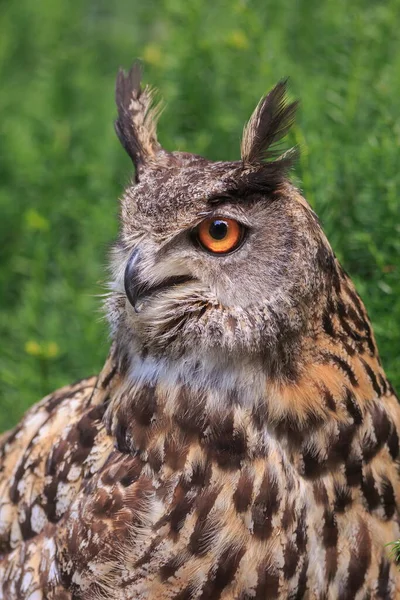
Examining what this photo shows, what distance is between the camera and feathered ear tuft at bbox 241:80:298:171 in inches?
92.0

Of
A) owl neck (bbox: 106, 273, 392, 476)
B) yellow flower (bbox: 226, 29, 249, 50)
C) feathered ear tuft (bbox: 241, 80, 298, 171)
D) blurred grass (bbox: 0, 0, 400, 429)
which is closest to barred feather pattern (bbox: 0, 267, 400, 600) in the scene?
owl neck (bbox: 106, 273, 392, 476)

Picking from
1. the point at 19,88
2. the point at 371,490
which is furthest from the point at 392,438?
the point at 19,88

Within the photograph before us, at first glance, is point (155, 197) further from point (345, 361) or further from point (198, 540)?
point (198, 540)

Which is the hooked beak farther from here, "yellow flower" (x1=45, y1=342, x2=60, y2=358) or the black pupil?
"yellow flower" (x1=45, y1=342, x2=60, y2=358)

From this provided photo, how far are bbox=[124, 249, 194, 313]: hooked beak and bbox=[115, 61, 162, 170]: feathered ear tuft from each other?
32 centimetres

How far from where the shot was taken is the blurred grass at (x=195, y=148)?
10.8 feet

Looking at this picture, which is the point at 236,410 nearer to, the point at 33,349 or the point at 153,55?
the point at 33,349

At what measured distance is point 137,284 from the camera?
2303mm

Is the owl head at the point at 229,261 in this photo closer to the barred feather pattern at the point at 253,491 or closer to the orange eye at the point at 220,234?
the orange eye at the point at 220,234

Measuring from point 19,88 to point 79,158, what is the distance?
61.5 inches

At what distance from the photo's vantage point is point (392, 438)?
252 cm

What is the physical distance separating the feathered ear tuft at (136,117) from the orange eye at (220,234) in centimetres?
34

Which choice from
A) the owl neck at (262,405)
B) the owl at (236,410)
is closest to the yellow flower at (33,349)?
the owl at (236,410)

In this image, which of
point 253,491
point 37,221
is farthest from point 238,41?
point 253,491
